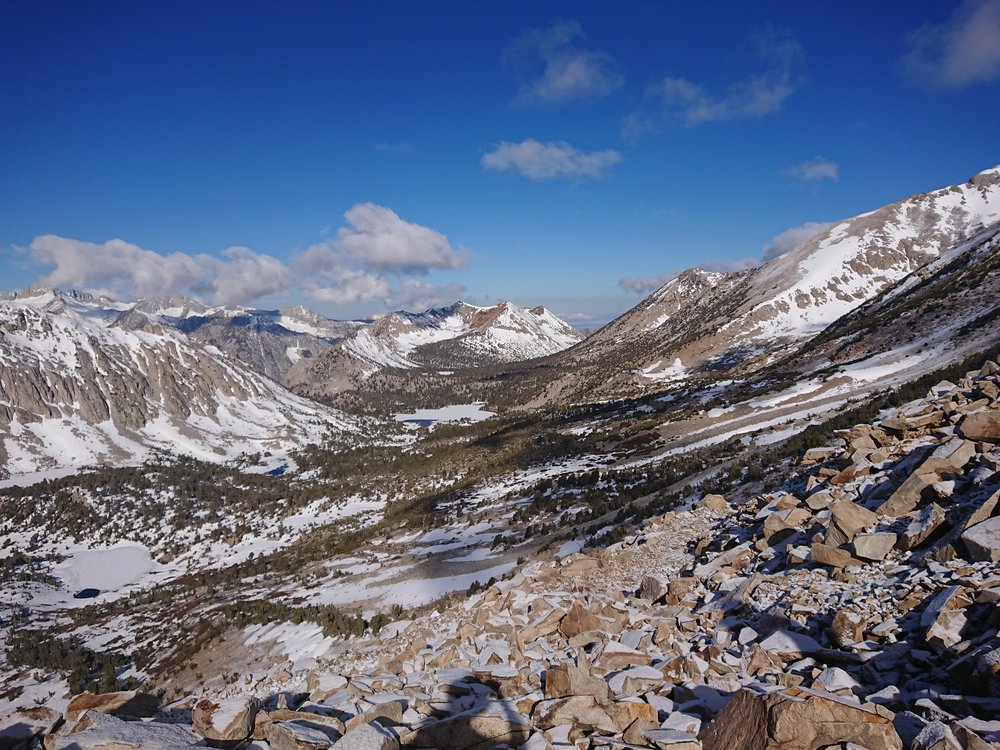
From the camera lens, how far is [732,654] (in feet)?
Answer: 28.1

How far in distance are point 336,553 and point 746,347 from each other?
10931 centimetres

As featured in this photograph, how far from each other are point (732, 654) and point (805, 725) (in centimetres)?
334

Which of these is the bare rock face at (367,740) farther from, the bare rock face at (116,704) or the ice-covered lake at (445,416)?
the ice-covered lake at (445,416)

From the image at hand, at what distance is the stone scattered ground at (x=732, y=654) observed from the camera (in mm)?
6027

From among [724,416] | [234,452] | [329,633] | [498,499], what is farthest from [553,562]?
[234,452]

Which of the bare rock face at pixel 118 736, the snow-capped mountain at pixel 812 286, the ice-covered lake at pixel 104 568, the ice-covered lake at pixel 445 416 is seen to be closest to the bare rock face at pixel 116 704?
the bare rock face at pixel 118 736

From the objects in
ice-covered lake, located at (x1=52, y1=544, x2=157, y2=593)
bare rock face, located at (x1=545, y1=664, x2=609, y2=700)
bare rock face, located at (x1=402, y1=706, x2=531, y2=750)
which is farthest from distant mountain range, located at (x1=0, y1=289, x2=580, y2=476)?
bare rock face, located at (x1=545, y1=664, x2=609, y2=700)

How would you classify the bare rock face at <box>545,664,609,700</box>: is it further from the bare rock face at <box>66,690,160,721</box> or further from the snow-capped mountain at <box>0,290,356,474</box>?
the snow-capped mountain at <box>0,290,356,474</box>

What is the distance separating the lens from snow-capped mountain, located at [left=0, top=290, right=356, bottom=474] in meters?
101

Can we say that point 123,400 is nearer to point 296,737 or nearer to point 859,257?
point 296,737

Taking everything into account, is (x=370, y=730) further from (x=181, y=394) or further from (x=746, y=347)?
(x=181, y=394)

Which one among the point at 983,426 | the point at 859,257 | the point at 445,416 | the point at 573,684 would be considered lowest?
the point at 573,684

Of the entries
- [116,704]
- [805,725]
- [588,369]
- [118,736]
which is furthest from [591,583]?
[588,369]

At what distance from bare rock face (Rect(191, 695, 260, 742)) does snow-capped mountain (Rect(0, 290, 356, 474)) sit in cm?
11382
